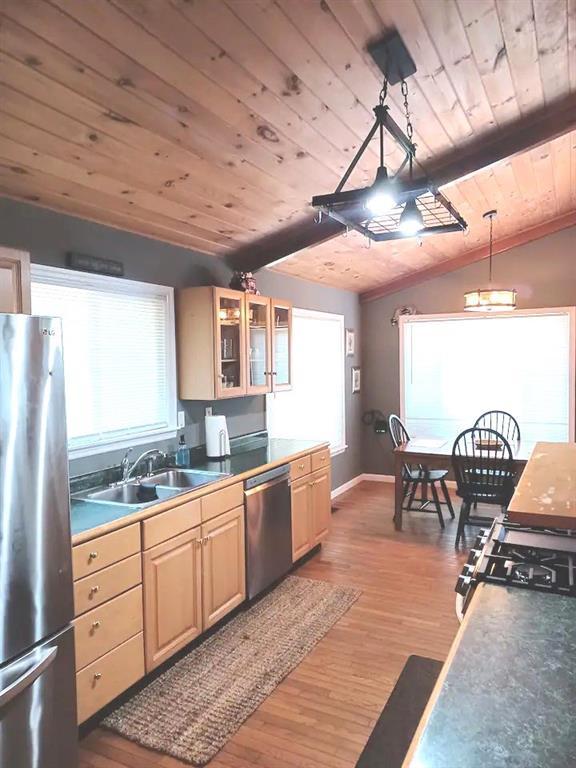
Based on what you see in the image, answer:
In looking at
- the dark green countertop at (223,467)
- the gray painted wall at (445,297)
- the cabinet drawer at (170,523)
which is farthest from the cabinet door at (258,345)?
the gray painted wall at (445,297)

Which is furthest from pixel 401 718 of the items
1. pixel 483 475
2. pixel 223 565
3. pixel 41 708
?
pixel 483 475

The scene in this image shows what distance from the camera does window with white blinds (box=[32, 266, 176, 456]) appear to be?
2.86 m

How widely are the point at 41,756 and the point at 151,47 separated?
237 cm

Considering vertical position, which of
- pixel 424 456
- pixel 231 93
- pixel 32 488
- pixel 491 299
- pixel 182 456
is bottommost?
pixel 424 456

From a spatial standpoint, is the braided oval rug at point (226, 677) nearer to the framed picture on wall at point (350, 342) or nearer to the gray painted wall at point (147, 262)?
the gray painted wall at point (147, 262)

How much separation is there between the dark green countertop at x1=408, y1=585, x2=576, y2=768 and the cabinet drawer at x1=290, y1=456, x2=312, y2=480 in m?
2.52

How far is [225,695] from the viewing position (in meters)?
2.48

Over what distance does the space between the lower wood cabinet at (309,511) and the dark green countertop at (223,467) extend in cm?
24

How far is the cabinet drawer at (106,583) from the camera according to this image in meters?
2.13

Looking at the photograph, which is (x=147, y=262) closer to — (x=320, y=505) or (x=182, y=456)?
(x=182, y=456)

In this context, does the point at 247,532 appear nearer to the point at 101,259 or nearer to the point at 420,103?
the point at 101,259

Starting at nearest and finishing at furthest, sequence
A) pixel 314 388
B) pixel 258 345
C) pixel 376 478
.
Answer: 1. pixel 258 345
2. pixel 314 388
3. pixel 376 478

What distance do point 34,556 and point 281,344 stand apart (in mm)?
2855

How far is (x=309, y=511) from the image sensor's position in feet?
13.4
